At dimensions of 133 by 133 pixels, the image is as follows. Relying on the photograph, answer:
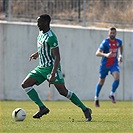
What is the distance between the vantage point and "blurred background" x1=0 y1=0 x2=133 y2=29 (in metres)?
20.6

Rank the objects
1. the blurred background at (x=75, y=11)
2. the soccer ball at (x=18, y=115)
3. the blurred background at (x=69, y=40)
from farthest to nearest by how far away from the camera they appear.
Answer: the blurred background at (x=75, y=11)
the blurred background at (x=69, y=40)
the soccer ball at (x=18, y=115)

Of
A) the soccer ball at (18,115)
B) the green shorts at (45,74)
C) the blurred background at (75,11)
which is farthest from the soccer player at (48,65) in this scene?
the blurred background at (75,11)

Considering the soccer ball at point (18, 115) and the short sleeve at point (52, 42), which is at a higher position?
the short sleeve at point (52, 42)

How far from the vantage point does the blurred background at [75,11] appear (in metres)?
20.6

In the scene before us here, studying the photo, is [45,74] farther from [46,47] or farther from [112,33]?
[112,33]

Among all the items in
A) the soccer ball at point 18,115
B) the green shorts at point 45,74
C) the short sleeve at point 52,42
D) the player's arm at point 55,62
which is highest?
the short sleeve at point 52,42

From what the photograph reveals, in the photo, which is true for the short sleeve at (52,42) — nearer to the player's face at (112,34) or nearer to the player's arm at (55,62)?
the player's arm at (55,62)

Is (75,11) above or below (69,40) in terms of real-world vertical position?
above

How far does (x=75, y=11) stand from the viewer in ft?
71.5

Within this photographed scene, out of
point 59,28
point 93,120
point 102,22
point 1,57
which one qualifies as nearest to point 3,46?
point 1,57

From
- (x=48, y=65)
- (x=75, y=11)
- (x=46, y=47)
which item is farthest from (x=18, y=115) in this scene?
(x=75, y=11)

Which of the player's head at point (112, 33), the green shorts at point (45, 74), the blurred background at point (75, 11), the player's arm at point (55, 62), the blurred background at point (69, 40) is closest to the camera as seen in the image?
the player's arm at point (55, 62)

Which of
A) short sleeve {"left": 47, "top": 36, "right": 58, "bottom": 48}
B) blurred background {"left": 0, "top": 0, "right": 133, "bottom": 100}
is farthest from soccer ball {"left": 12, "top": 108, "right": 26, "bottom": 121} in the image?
blurred background {"left": 0, "top": 0, "right": 133, "bottom": 100}

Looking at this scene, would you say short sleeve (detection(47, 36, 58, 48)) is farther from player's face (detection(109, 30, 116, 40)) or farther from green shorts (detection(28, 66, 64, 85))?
player's face (detection(109, 30, 116, 40))
